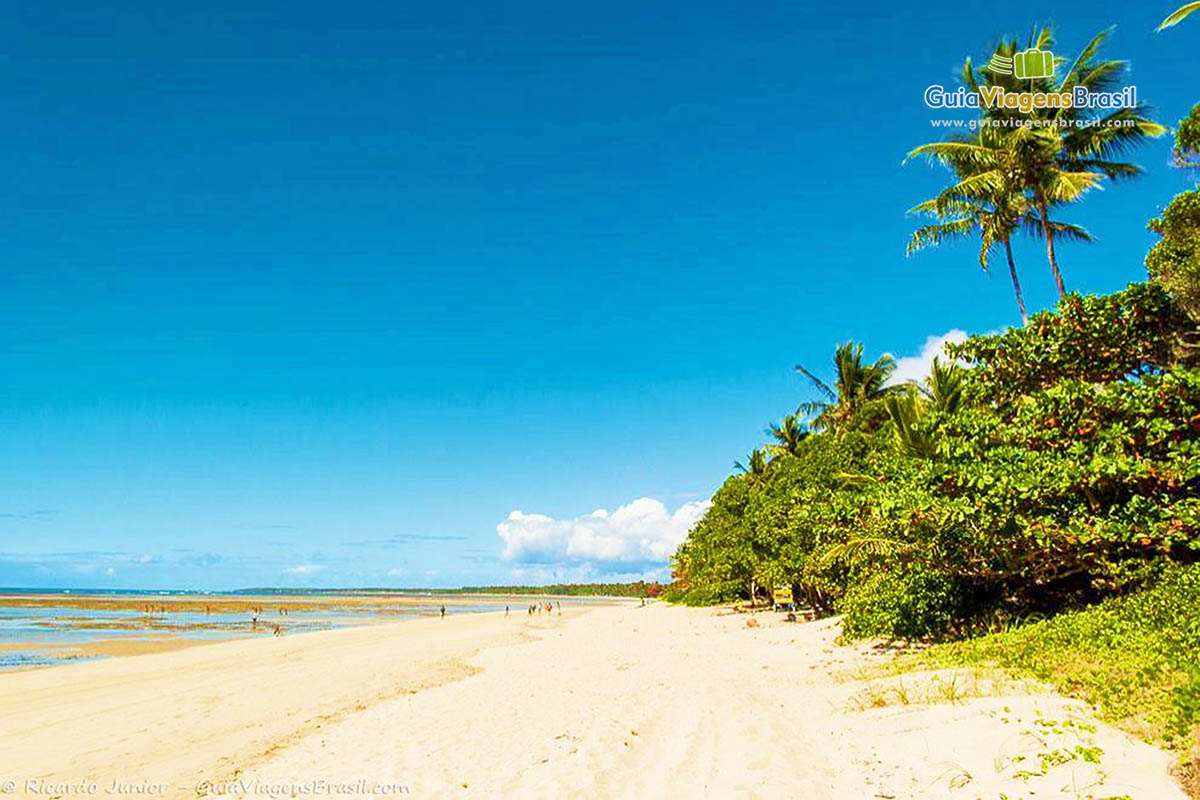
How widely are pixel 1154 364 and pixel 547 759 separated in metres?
13.5

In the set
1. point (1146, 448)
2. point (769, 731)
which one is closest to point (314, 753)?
point (769, 731)

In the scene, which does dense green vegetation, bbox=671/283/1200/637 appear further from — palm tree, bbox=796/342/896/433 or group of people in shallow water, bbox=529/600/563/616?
group of people in shallow water, bbox=529/600/563/616

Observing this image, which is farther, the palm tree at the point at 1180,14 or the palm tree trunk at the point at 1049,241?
the palm tree trunk at the point at 1049,241

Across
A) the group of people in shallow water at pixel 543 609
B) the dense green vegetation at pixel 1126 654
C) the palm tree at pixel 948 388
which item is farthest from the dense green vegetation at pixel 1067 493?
the group of people in shallow water at pixel 543 609

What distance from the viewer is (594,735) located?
869cm

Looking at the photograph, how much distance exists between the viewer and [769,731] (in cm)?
845

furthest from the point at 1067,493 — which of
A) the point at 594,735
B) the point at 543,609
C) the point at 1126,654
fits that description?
the point at 543,609

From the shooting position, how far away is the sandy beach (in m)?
6.18

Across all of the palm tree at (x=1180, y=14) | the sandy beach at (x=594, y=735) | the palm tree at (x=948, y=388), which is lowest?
the sandy beach at (x=594, y=735)

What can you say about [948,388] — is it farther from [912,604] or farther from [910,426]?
[912,604]
